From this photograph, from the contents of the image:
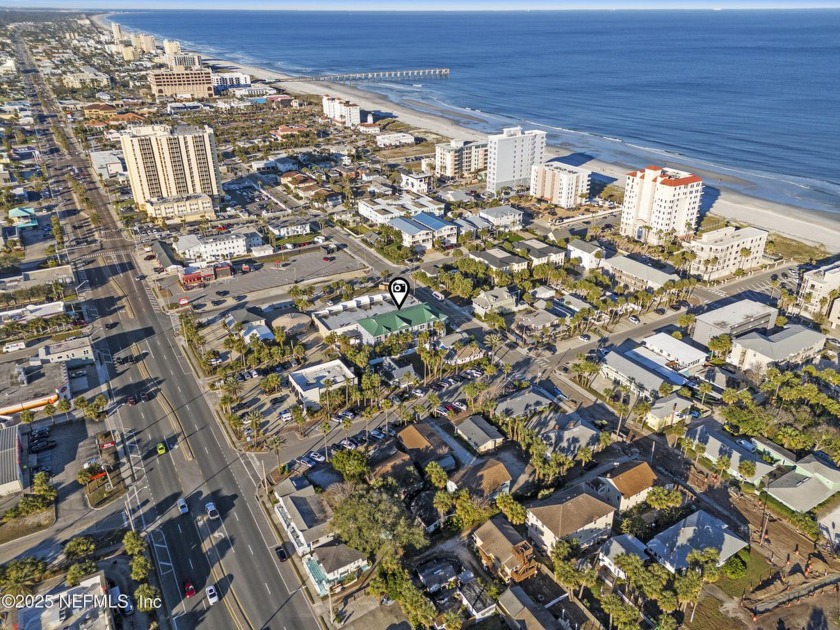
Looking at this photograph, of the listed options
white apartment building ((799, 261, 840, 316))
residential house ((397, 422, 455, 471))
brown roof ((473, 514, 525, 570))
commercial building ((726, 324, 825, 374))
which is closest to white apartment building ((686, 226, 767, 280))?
white apartment building ((799, 261, 840, 316))

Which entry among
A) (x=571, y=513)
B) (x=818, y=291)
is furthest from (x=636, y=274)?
(x=571, y=513)

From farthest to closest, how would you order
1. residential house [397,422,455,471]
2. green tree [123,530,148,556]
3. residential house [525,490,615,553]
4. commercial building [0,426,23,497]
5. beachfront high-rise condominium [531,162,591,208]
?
beachfront high-rise condominium [531,162,591,208] < residential house [397,422,455,471] < commercial building [0,426,23,497] < residential house [525,490,615,553] < green tree [123,530,148,556]

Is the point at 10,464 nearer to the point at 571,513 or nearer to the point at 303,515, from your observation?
the point at 303,515

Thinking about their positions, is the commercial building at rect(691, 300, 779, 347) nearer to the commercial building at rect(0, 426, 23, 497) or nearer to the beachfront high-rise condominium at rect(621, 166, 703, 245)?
the beachfront high-rise condominium at rect(621, 166, 703, 245)

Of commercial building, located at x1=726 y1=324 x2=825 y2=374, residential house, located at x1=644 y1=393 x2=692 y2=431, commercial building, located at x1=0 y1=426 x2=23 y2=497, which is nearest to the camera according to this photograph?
commercial building, located at x1=0 y1=426 x2=23 y2=497

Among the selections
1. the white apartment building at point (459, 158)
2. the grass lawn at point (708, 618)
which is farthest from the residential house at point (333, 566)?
the white apartment building at point (459, 158)

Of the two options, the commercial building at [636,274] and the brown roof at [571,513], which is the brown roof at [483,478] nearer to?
the brown roof at [571,513]

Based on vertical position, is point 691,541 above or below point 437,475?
below
